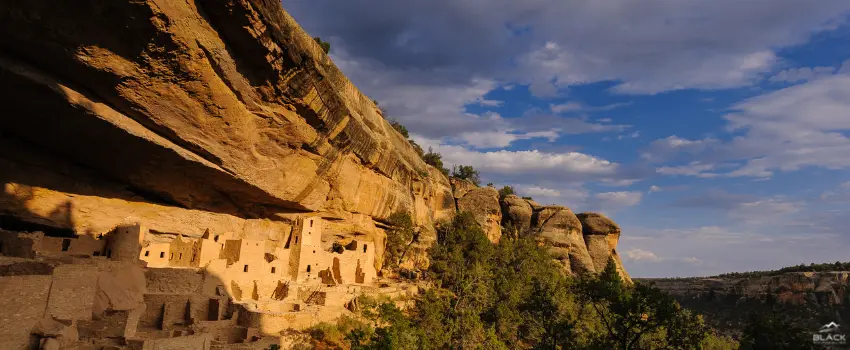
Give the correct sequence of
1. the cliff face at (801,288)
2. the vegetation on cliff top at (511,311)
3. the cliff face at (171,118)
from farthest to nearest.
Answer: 1. the cliff face at (801,288)
2. the vegetation on cliff top at (511,311)
3. the cliff face at (171,118)

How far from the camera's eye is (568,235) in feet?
152

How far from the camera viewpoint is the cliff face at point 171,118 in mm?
12875

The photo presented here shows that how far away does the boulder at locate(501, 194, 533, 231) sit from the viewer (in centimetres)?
4738

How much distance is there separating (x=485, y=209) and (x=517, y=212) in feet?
19.4

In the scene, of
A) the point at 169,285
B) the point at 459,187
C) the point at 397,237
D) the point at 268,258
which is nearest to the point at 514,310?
the point at 397,237

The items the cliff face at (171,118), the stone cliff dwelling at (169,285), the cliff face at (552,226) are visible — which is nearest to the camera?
the stone cliff dwelling at (169,285)

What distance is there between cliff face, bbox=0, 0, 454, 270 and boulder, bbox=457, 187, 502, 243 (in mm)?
19320

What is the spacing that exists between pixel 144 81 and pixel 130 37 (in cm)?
175

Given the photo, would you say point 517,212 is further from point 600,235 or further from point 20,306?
point 20,306

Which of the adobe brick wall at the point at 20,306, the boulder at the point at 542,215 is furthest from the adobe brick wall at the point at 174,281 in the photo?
the boulder at the point at 542,215

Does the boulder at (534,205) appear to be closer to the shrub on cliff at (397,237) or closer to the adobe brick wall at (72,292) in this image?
the shrub on cliff at (397,237)

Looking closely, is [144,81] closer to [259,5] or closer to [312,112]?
[259,5]

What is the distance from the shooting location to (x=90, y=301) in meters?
11.9

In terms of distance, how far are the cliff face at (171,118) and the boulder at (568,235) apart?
87.1ft
